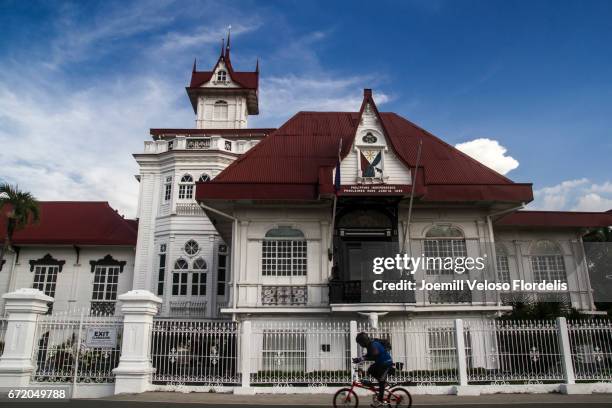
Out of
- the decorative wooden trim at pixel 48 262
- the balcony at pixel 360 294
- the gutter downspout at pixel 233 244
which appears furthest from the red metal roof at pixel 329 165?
the decorative wooden trim at pixel 48 262

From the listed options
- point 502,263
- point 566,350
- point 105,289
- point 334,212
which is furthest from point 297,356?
point 105,289

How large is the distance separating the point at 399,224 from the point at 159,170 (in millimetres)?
13674

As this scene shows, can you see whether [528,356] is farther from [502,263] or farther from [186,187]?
[186,187]

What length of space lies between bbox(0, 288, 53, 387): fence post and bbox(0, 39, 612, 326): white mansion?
5412mm

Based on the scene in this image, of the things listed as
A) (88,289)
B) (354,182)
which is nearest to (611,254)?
(354,182)

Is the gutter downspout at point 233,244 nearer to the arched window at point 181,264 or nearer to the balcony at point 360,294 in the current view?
the balcony at point 360,294

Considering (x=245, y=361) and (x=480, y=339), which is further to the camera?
(x=480, y=339)

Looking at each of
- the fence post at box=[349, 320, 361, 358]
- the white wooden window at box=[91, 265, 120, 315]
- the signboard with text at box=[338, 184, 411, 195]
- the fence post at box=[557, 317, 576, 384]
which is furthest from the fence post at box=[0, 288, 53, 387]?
the fence post at box=[557, 317, 576, 384]

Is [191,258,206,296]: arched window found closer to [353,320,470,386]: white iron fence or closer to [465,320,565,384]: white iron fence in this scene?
[353,320,470,386]: white iron fence

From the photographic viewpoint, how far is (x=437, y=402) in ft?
35.1

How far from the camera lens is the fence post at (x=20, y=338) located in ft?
38.0

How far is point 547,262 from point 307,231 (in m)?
11.1

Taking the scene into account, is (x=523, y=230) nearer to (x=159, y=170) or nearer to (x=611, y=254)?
(x=611, y=254)

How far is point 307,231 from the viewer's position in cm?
1655
